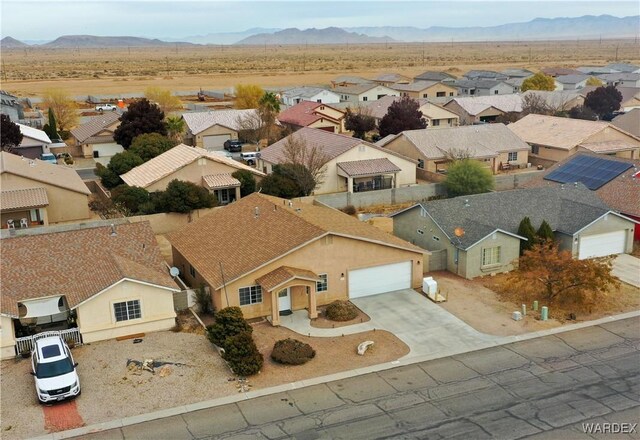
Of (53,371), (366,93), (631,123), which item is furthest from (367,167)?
(366,93)

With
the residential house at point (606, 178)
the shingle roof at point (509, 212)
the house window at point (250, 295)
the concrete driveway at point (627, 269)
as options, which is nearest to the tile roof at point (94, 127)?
the shingle roof at point (509, 212)

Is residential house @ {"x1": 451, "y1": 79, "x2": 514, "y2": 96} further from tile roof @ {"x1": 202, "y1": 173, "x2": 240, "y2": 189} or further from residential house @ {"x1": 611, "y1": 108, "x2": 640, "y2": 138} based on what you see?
tile roof @ {"x1": 202, "y1": 173, "x2": 240, "y2": 189}

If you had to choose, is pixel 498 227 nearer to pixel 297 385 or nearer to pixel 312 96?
pixel 297 385

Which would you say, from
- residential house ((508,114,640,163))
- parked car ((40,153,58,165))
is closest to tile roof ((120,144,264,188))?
parked car ((40,153,58,165))

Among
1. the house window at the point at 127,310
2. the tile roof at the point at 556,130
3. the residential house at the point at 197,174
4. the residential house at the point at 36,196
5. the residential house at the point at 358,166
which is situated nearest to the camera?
the house window at the point at 127,310

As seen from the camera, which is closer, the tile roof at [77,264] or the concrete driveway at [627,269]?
the tile roof at [77,264]

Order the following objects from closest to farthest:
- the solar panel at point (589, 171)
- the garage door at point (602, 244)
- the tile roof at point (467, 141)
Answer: the garage door at point (602, 244) < the solar panel at point (589, 171) < the tile roof at point (467, 141)

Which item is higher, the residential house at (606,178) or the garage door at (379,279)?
the residential house at (606,178)

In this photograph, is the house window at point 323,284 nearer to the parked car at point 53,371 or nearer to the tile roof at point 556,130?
the parked car at point 53,371

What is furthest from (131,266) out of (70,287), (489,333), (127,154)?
(127,154)
